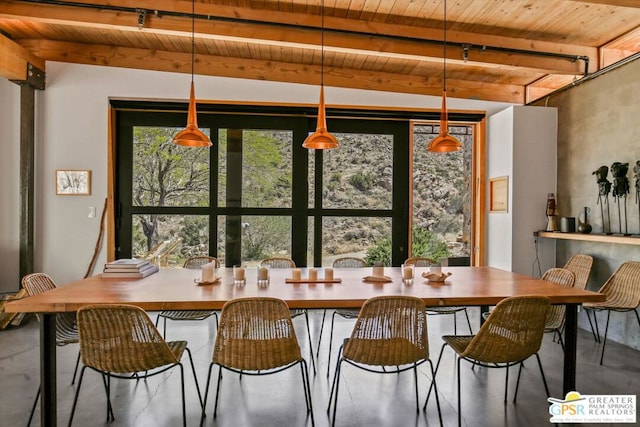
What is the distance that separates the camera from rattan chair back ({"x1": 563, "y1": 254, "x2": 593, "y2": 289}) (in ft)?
13.1

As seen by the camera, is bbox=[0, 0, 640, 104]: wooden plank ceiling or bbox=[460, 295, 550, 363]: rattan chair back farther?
bbox=[0, 0, 640, 104]: wooden plank ceiling

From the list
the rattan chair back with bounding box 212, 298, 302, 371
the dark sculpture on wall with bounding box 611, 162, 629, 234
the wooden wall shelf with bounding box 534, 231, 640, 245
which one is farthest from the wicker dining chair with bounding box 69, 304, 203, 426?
the dark sculpture on wall with bounding box 611, 162, 629, 234

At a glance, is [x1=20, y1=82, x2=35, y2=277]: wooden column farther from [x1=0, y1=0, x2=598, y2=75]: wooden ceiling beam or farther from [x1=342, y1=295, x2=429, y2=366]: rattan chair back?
[x1=342, y1=295, x2=429, y2=366]: rattan chair back

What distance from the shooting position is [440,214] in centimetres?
553

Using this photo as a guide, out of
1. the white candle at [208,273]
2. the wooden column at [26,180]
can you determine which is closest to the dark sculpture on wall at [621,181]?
the white candle at [208,273]

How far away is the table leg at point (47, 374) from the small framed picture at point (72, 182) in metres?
3.10

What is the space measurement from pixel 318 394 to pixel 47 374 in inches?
65.3

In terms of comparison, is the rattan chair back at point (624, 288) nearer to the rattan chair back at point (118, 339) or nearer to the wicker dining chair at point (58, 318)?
the rattan chair back at point (118, 339)

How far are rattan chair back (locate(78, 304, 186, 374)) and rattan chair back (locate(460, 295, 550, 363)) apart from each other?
1.75 meters

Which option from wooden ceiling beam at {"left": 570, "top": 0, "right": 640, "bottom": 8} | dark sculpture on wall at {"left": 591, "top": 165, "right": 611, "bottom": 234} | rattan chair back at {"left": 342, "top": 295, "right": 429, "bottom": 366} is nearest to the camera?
rattan chair back at {"left": 342, "top": 295, "right": 429, "bottom": 366}

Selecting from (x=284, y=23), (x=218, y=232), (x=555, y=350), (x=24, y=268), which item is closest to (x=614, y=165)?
(x=555, y=350)

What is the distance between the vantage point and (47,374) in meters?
2.10

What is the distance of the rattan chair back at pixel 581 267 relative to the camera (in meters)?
4.00

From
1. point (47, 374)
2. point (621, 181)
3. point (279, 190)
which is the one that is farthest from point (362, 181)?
Answer: point (47, 374)
